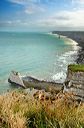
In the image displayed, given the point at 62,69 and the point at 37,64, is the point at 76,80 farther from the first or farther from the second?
the point at 37,64

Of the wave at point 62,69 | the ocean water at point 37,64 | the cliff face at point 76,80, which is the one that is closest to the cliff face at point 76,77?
the cliff face at point 76,80

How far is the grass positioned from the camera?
6.49 meters

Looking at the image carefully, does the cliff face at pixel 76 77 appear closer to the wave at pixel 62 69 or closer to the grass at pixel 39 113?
the grass at pixel 39 113

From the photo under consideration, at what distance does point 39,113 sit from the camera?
22.9 feet

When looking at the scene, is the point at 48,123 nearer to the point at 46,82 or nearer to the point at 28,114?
the point at 28,114

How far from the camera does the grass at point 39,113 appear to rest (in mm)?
6488

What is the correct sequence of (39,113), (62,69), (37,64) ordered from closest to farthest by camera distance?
(39,113) < (62,69) < (37,64)

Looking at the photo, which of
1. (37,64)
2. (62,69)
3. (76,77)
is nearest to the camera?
(76,77)

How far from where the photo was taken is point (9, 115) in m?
6.59

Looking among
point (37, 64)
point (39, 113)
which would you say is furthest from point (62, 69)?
point (39, 113)

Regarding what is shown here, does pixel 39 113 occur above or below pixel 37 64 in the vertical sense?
above

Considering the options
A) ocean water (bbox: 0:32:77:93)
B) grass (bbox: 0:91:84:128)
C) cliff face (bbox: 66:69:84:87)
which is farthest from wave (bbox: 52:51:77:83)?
grass (bbox: 0:91:84:128)

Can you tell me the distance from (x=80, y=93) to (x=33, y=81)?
16759 mm

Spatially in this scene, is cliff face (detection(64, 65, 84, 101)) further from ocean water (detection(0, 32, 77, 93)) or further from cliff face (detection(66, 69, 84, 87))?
ocean water (detection(0, 32, 77, 93))
